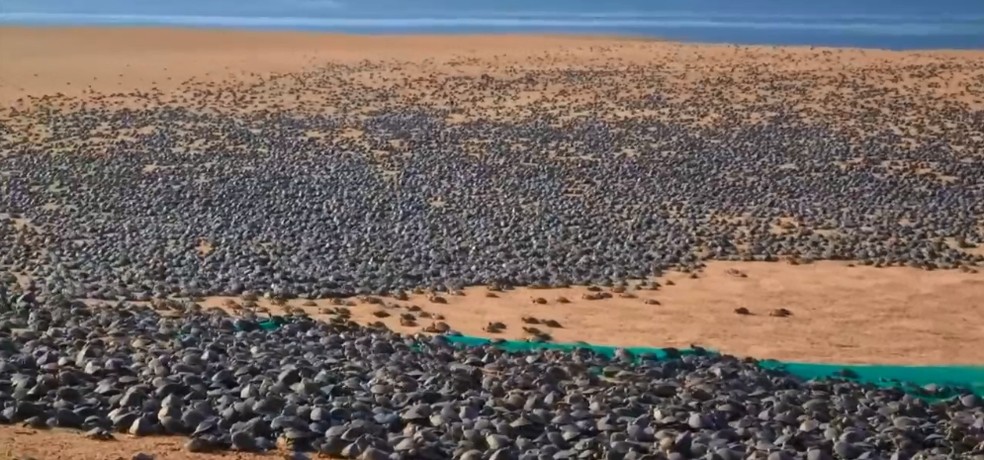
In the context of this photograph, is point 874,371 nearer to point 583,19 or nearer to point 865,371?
point 865,371

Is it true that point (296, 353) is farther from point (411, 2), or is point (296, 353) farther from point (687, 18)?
point (411, 2)

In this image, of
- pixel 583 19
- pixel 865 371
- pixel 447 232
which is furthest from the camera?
pixel 583 19

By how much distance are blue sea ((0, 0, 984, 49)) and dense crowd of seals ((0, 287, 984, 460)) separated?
130 ft

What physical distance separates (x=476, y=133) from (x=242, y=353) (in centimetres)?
1454

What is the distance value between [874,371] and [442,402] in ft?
13.4

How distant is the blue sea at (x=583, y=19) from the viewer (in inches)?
2063

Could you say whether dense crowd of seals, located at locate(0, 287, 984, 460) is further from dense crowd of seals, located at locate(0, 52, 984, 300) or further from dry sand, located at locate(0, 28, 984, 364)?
dense crowd of seals, located at locate(0, 52, 984, 300)

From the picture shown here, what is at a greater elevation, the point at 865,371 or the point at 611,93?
the point at 611,93

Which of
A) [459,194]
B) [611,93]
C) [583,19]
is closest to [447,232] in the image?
[459,194]

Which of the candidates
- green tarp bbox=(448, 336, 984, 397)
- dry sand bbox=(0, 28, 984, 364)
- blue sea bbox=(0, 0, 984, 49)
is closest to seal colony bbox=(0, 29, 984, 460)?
dry sand bbox=(0, 28, 984, 364)

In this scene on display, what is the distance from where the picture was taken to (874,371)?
9727 mm

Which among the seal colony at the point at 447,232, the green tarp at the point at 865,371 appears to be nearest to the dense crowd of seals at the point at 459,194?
the seal colony at the point at 447,232

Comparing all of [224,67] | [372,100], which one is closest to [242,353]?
[372,100]

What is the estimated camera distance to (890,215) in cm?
1581
